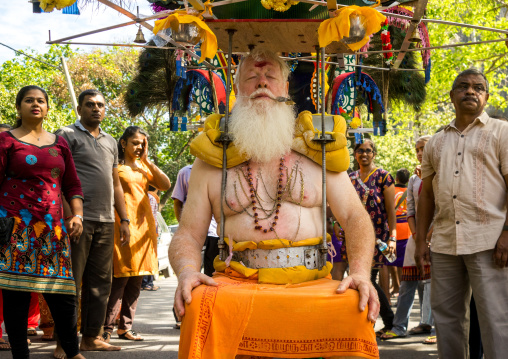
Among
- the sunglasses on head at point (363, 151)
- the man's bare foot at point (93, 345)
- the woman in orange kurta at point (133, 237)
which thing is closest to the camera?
the man's bare foot at point (93, 345)

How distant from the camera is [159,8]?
3789mm

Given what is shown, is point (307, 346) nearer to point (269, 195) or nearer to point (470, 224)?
point (269, 195)

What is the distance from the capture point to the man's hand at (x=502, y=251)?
4.03 metres

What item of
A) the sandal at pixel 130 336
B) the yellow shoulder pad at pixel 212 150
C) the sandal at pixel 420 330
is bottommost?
the sandal at pixel 420 330

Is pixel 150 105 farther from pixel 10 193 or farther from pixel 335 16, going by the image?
pixel 335 16

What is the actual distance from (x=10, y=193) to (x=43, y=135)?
0.57 metres

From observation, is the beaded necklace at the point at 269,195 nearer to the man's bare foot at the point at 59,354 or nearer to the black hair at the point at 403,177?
the man's bare foot at the point at 59,354

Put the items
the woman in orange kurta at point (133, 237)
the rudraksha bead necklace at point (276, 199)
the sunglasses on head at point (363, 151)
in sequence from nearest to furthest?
the rudraksha bead necklace at point (276, 199)
the woman in orange kurta at point (133, 237)
the sunglasses on head at point (363, 151)

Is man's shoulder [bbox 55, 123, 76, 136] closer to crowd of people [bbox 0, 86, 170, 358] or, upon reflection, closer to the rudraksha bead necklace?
crowd of people [bbox 0, 86, 170, 358]

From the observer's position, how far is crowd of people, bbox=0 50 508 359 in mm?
2676

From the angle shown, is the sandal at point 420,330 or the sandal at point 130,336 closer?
the sandal at point 130,336

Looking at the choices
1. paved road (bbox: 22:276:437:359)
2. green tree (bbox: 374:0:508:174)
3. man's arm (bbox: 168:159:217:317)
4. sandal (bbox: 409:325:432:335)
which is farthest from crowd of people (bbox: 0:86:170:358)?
green tree (bbox: 374:0:508:174)

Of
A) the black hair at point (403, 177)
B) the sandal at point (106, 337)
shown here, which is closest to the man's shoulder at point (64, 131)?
the sandal at point (106, 337)

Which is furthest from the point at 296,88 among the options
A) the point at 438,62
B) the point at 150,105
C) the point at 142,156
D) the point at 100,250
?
the point at 438,62
